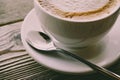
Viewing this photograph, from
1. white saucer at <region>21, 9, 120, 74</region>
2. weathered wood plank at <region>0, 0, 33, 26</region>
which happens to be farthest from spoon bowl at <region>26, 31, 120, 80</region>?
weathered wood plank at <region>0, 0, 33, 26</region>

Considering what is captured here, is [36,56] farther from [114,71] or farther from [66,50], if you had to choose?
[114,71]

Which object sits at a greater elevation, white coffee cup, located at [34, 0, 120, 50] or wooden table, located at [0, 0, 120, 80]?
white coffee cup, located at [34, 0, 120, 50]

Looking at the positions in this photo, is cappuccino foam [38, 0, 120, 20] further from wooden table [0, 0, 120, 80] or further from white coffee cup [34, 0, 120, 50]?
wooden table [0, 0, 120, 80]

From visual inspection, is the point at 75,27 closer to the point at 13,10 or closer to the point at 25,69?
the point at 25,69

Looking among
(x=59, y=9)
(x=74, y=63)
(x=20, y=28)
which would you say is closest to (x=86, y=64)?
(x=74, y=63)

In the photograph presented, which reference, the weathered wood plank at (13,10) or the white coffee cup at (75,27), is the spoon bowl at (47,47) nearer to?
the white coffee cup at (75,27)

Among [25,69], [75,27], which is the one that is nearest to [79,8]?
[75,27]

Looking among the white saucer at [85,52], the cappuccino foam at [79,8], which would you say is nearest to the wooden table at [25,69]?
the white saucer at [85,52]

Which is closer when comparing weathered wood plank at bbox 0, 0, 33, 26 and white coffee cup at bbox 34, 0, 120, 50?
white coffee cup at bbox 34, 0, 120, 50
